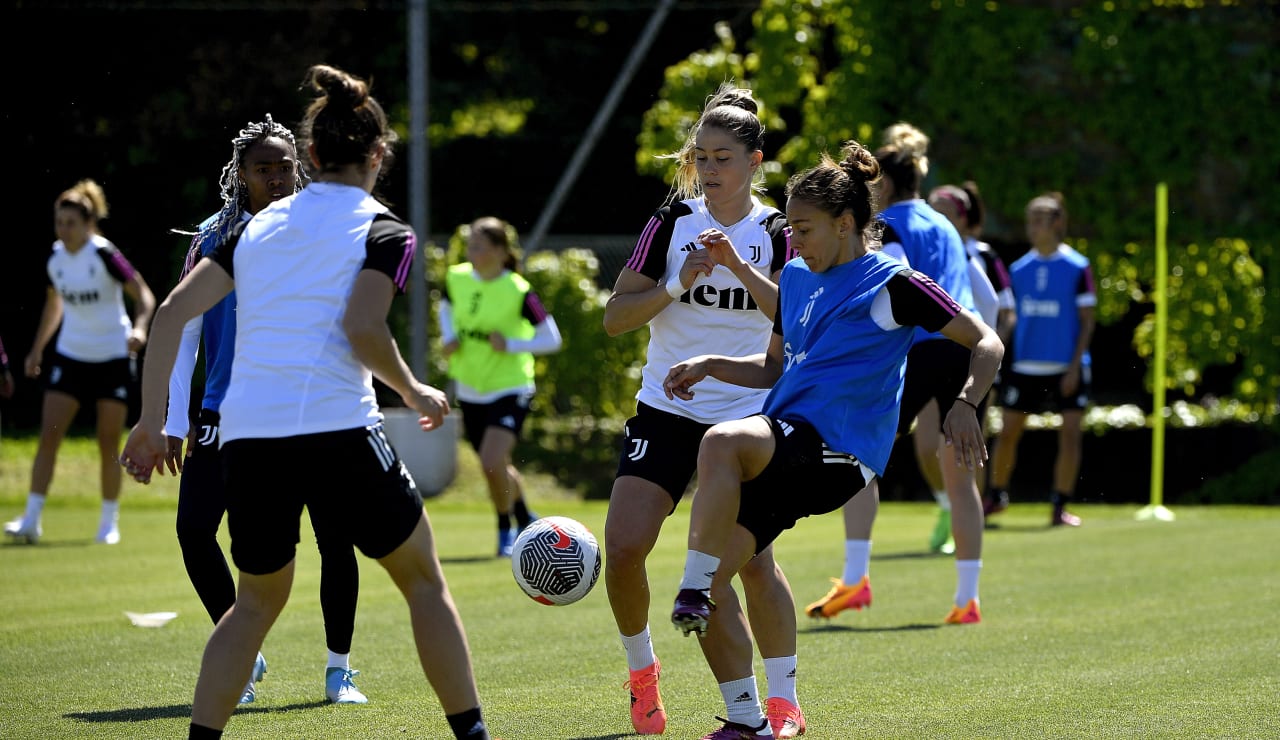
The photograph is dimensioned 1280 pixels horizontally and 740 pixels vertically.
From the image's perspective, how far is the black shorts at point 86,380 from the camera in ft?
38.4

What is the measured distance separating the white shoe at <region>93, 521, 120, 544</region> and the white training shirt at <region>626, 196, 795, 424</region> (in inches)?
283

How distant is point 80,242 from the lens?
11.7m

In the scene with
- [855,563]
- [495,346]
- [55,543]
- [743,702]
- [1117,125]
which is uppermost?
[1117,125]

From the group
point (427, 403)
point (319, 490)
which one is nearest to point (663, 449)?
point (427, 403)

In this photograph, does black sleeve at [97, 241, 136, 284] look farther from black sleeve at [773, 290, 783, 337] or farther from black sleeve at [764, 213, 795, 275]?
black sleeve at [773, 290, 783, 337]

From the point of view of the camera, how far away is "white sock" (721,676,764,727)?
516 centimetres

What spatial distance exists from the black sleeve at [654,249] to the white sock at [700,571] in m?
1.19

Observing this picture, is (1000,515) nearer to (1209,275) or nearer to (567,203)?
(1209,275)

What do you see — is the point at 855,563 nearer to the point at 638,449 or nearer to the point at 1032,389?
the point at 638,449

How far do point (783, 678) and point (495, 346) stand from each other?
20.9ft

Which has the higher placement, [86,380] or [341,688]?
[86,380]

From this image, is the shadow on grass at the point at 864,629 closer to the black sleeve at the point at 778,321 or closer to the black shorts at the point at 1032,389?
the black sleeve at the point at 778,321

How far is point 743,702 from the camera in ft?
17.0

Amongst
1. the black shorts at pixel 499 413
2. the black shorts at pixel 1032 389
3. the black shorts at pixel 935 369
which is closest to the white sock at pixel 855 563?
the black shorts at pixel 935 369
